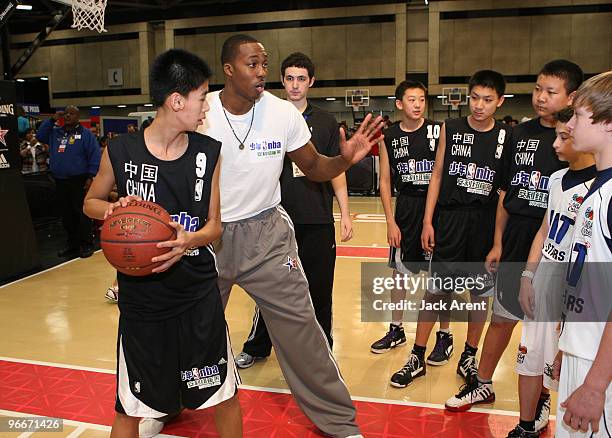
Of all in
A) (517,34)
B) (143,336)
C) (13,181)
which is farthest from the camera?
(517,34)

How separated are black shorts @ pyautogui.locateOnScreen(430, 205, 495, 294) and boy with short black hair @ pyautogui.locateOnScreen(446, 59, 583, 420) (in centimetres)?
33

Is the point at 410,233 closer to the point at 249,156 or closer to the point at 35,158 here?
the point at 249,156

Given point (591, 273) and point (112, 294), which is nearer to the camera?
point (591, 273)

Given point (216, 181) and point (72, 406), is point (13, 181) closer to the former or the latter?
point (72, 406)

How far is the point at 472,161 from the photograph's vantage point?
3.64 m

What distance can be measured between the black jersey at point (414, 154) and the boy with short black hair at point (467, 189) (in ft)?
1.19

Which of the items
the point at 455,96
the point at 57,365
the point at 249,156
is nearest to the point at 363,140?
the point at 249,156

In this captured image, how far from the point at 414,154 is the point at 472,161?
59 cm

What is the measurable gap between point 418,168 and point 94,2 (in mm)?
5707

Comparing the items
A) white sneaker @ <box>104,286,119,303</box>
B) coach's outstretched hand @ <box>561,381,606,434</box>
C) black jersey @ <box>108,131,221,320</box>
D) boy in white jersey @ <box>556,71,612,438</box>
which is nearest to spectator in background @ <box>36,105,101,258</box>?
white sneaker @ <box>104,286,119,303</box>

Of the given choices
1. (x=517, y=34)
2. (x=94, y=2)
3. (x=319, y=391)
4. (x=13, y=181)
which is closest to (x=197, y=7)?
(x=517, y=34)

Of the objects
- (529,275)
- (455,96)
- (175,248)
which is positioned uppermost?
(455,96)

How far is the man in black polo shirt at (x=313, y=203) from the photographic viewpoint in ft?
12.5

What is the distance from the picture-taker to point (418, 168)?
416cm
